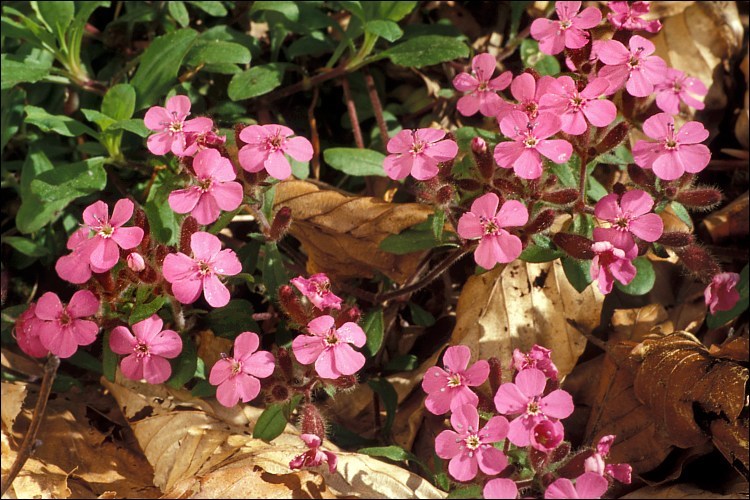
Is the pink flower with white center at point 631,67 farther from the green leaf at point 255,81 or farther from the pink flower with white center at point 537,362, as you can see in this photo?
the green leaf at point 255,81

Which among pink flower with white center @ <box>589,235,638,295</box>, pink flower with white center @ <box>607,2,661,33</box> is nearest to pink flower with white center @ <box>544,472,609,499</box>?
pink flower with white center @ <box>589,235,638,295</box>

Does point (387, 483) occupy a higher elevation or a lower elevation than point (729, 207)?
lower

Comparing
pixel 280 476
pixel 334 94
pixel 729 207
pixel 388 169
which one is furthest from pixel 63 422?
pixel 729 207

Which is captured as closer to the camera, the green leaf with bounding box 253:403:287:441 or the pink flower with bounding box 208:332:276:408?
the pink flower with bounding box 208:332:276:408

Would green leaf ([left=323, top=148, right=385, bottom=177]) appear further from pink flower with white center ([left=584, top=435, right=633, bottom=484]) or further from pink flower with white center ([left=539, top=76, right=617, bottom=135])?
pink flower with white center ([left=584, top=435, right=633, bottom=484])

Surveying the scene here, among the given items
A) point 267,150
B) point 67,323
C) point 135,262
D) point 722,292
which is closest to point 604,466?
point 722,292

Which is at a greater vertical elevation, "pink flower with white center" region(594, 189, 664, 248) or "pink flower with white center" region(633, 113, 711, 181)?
"pink flower with white center" region(633, 113, 711, 181)

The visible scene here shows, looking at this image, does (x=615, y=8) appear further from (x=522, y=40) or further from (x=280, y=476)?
(x=280, y=476)
